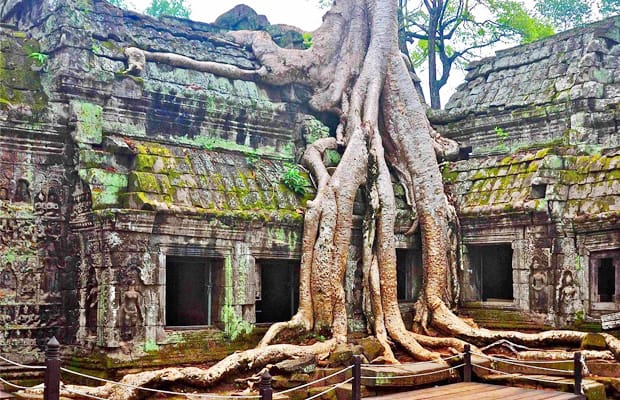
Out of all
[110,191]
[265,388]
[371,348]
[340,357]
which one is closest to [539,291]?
[371,348]

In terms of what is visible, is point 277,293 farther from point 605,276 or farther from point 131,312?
point 605,276

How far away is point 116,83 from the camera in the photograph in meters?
10.2

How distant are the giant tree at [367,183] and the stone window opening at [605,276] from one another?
0.88m

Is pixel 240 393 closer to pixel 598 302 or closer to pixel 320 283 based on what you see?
pixel 320 283

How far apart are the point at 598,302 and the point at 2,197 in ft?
25.2

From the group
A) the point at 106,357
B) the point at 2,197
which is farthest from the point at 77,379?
the point at 2,197

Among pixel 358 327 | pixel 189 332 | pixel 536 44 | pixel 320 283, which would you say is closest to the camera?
pixel 189 332

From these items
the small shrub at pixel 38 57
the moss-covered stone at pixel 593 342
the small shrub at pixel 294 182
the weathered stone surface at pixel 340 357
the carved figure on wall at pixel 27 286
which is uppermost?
the small shrub at pixel 38 57

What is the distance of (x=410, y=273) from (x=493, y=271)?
1.47 meters

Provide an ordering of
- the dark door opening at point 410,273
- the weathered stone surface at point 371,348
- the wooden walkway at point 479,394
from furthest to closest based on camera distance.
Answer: the dark door opening at point 410,273, the weathered stone surface at point 371,348, the wooden walkway at point 479,394

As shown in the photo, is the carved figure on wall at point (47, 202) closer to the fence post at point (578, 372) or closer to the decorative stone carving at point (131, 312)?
the decorative stone carving at point (131, 312)

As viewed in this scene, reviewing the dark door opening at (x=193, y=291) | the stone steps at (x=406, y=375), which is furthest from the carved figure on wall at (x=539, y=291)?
the dark door opening at (x=193, y=291)

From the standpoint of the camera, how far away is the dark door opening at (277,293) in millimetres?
11305

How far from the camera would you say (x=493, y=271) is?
12.9 metres
